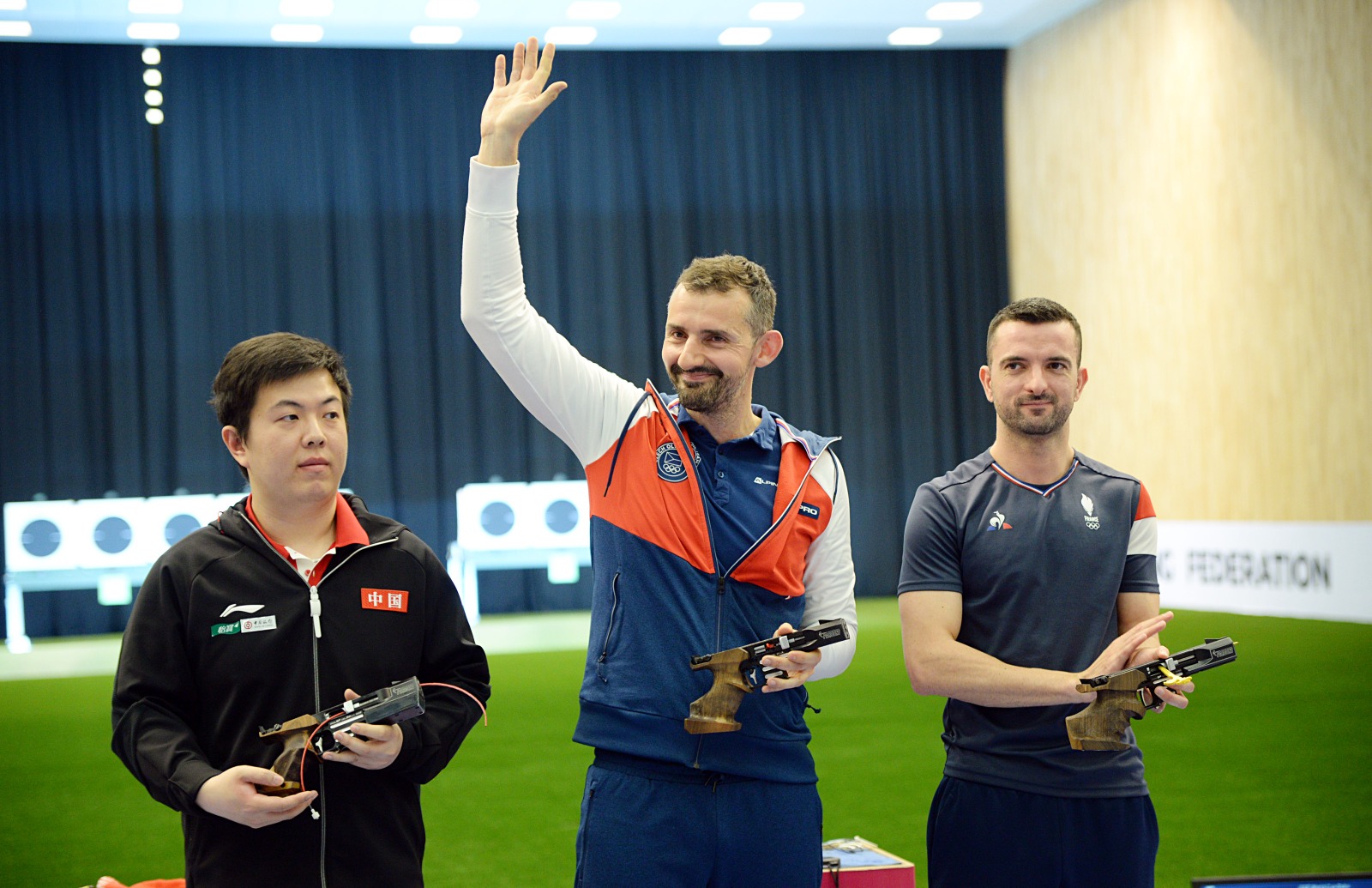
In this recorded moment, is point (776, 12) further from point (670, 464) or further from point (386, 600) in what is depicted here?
point (386, 600)

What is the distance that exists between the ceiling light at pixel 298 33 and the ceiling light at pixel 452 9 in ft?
3.33

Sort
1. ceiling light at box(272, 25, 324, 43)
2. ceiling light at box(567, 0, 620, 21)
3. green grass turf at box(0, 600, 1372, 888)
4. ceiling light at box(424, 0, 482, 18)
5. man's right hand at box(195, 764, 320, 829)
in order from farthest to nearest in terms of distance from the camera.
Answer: ceiling light at box(272, 25, 324, 43)
ceiling light at box(567, 0, 620, 21)
ceiling light at box(424, 0, 482, 18)
green grass turf at box(0, 600, 1372, 888)
man's right hand at box(195, 764, 320, 829)

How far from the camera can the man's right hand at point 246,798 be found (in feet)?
Answer: 4.94

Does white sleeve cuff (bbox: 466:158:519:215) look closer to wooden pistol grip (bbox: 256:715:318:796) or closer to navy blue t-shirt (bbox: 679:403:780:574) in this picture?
navy blue t-shirt (bbox: 679:403:780:574)

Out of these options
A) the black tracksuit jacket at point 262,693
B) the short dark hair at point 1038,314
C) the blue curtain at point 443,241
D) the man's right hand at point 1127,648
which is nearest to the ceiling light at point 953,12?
the blue curtain at point 443,241

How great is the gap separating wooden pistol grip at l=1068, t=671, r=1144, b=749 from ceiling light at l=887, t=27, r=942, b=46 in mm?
10416

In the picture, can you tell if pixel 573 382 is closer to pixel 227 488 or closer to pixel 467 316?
pixel 467 316

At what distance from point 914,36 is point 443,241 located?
15.8ft

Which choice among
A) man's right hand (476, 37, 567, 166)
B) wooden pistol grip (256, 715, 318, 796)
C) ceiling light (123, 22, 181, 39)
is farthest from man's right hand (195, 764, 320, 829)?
ceiling light (123, 22, 181, 39)

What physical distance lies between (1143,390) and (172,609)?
9.96 m

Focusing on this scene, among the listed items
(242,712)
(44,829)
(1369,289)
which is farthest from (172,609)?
(1369,289)

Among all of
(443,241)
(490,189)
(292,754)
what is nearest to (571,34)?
(443,241)

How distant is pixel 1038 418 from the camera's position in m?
2.06

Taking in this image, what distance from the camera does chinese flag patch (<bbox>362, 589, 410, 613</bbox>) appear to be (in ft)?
5.68
